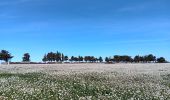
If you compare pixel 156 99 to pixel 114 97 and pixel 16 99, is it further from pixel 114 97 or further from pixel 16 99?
pixel 16 99

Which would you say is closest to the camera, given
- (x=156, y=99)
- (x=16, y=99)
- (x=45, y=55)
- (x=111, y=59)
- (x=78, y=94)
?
(x=16, y=99)

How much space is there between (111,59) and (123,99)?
178 meters

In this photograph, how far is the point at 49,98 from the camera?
60.9ft

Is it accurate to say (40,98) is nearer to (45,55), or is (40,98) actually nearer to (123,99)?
(123,99)

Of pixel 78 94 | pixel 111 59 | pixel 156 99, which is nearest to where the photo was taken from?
pixel 156 99

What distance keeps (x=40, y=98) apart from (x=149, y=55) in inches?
7015

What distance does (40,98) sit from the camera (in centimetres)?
1850

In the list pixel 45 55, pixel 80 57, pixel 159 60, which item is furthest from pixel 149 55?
pixel 45 55

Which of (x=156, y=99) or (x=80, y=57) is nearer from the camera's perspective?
(x=156, y=99)

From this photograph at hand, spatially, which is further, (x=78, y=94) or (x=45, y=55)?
(x=45, y=55)

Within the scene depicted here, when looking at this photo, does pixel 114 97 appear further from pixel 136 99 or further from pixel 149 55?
pixel 149 55

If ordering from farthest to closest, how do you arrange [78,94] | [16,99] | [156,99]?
[78,94] < [156,99] < [16,99]

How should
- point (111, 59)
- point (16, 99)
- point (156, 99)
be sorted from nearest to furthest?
point (16, 99) < point (156, 99) < point (111, 59)

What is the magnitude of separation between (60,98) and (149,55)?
178m
